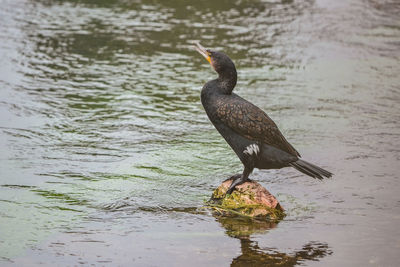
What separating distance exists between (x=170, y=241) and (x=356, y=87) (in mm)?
5356

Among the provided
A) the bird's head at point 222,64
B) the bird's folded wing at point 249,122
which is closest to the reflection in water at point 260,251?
the bird's folded wing at point 249,122

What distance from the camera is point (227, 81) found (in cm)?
581

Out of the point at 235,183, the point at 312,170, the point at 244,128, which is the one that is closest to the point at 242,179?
the point at 235,183

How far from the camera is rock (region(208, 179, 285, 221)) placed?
18.6ft

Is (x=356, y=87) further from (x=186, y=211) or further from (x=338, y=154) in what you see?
(x=186, y=211)

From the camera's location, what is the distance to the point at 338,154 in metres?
7.37

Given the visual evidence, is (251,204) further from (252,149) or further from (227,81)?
(227,81)

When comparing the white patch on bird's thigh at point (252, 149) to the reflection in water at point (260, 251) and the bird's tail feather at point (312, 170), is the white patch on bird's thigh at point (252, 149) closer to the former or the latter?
the bird's tail feather at point (312, 170)

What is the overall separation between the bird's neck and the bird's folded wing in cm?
12

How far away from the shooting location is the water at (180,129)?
5281 mm

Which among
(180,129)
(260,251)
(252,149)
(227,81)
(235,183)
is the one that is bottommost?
(260,251)

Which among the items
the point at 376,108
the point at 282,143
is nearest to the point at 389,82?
the point at 376,108

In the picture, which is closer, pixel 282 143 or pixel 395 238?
pixel 395 238

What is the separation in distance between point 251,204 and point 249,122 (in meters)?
0.69
